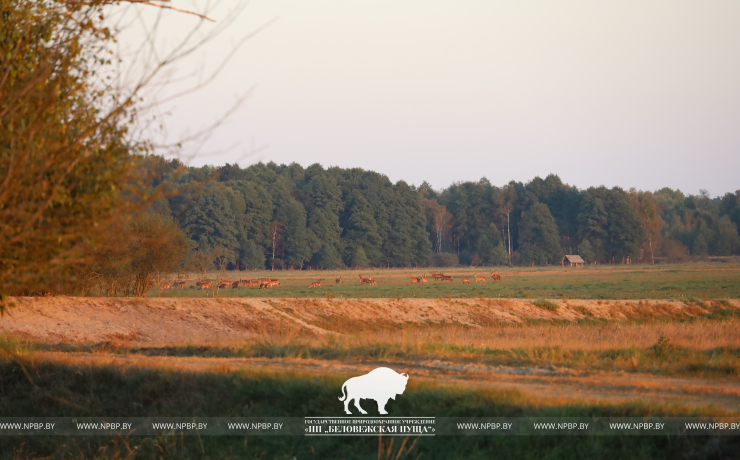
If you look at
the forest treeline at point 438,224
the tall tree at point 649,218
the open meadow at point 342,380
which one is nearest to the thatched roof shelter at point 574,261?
the forest treeline at point 438,224

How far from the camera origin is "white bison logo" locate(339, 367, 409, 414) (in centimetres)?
1170

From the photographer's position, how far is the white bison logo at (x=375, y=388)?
11.7 m

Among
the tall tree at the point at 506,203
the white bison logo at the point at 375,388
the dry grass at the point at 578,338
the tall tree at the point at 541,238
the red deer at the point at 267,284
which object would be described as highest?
the tall tree at the point at 506,203

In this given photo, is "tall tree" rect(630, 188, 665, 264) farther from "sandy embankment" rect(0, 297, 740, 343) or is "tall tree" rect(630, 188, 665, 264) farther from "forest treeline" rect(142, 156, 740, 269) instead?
"sandy embankment" rect(0, 297, 740, 343)

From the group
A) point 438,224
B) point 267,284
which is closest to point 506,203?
point 438,224

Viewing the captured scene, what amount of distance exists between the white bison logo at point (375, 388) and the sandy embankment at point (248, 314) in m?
11.4

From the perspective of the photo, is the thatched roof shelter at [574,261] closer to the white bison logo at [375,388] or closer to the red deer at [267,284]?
the red deer at [267,284]

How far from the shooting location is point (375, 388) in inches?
463

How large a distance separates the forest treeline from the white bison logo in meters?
88.3

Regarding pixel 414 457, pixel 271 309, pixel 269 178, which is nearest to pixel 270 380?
pixel 414 457

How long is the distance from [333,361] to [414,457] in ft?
17.0

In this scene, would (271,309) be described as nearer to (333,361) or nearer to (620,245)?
(333,361)

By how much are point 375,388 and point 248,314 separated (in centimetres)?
1838

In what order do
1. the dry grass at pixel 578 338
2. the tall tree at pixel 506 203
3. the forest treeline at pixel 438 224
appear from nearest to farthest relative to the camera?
1. the dry grass at pixel 578 338
2. the forest treeline at pixel 438 224
3. the tall tree at pixel 506 203
